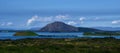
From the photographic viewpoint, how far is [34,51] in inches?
1152

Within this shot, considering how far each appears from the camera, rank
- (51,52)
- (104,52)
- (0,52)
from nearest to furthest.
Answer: (0,52), (51,52), (104,52)

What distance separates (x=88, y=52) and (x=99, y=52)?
1420 millimetres

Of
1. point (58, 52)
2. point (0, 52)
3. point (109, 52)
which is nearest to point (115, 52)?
point (109, 52)

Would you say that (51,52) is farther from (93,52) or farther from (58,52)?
(93,52)

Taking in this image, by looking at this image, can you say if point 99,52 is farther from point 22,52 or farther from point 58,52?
point 22,52

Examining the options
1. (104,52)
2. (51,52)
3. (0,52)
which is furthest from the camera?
(104,52)

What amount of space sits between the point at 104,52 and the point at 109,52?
1.58 ft

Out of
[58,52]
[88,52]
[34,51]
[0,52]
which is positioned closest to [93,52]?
[88,52]

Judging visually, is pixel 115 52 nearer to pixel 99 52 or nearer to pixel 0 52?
pixel 99 52

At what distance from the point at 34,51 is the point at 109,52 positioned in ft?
24.8

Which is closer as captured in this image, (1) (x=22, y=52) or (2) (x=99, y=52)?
(1) (x=22, y=52)

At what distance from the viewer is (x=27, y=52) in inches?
1118

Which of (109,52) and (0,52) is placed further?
(109,52)

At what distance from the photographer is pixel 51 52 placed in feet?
99.8
